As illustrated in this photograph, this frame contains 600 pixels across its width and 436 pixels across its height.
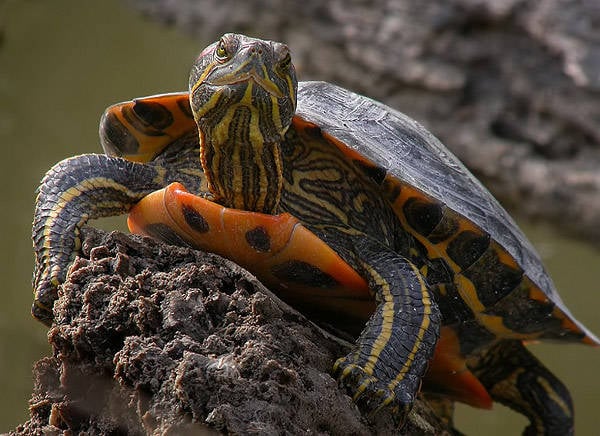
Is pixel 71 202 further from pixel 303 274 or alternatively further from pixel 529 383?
pixel 529 383

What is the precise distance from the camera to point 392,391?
70.7 inches

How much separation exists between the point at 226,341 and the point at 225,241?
46 centimetres

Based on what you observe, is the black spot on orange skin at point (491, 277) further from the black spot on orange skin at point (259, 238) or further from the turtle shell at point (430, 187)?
the black spot on orange skin at point (259, 238)

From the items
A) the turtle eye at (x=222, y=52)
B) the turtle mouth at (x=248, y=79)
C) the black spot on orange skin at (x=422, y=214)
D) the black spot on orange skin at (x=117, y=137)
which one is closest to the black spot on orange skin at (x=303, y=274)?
the black spot on orange skin at (x=422, y=214)

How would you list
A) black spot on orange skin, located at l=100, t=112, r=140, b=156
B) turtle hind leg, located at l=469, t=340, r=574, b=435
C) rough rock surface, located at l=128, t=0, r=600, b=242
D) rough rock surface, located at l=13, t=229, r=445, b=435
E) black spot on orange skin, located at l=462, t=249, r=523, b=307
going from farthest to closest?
rough rock surface, located at l=128, t=0, r=600, b=242 → turtle hind leg, located at l=469, t=340, r=574, b=435 → black spot on orange skin, located at l=100, t=112, r=140, b=156 → black spot on orange skin, located at l=462, t=249, r=523, b=307 → rough rock surface, located at l=13, t=229, r=445, b=435

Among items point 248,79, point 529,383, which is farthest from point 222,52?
point 529,383

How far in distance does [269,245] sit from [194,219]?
22 centimetres

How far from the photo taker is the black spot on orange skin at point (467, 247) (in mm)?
2299

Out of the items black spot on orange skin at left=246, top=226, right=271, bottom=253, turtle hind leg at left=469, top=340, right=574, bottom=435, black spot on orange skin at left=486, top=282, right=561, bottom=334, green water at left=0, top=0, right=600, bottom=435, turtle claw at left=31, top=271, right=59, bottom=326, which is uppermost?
black spot on orange skin at left=246, top=226, right=271, bottom=253

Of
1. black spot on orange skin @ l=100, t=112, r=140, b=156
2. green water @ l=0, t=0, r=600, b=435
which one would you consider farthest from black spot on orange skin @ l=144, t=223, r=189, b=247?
green water @ l=0, t=0, r=600, b=435

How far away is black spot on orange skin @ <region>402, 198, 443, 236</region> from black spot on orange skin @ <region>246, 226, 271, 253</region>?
468 millimetres

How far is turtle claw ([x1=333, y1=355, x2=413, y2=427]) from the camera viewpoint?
1754 mm

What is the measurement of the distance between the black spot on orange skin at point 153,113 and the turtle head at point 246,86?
1.17 feet

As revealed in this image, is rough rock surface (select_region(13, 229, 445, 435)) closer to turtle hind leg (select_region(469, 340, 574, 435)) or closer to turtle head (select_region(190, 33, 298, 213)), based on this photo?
turtle head (select_region(190, 33, 298, 213))
